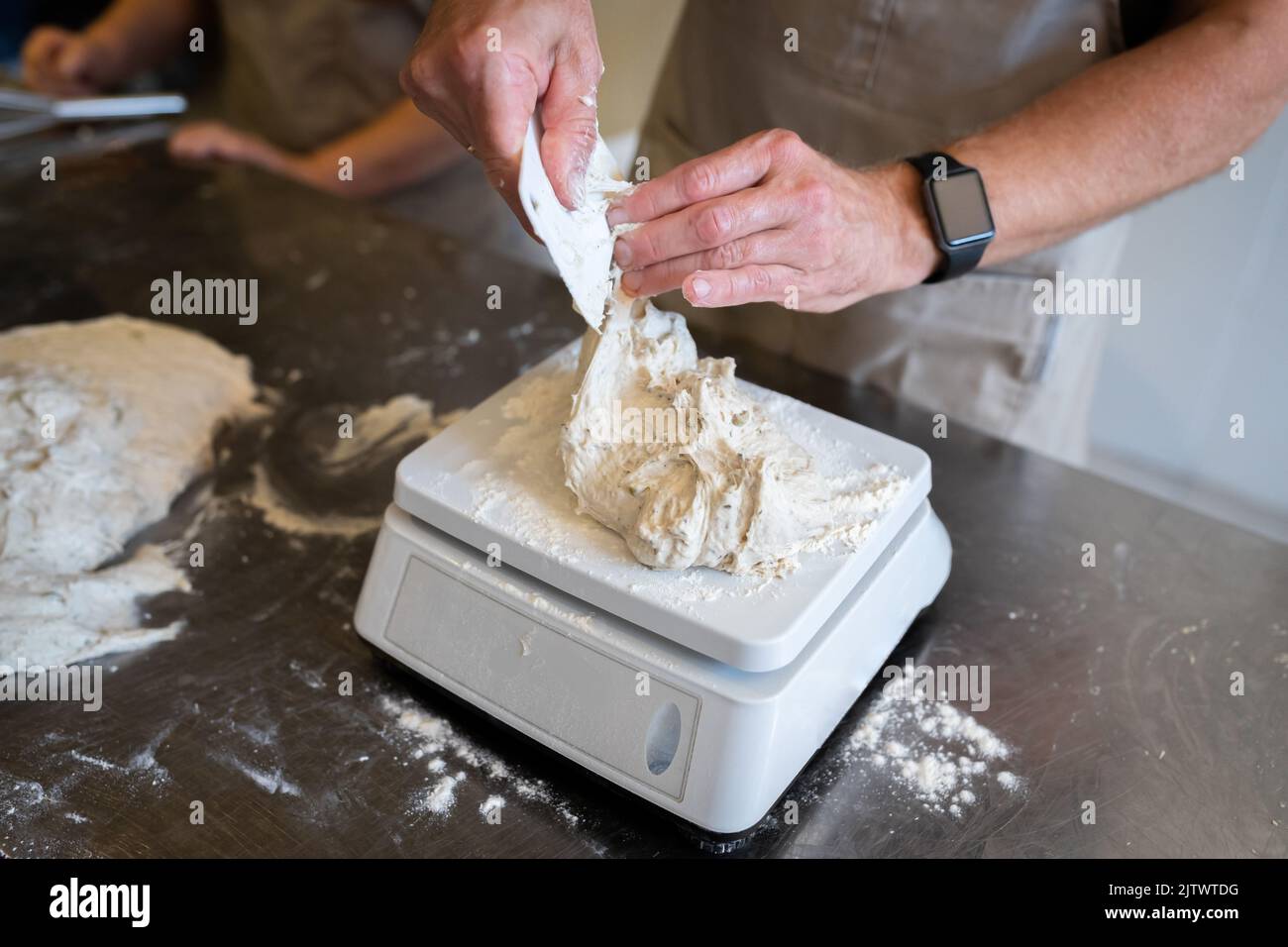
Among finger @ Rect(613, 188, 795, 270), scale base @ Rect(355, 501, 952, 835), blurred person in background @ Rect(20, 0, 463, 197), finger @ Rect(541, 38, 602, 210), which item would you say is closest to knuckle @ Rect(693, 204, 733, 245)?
finger @ Rect(613, 188, 795, 270)

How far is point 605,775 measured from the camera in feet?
3.26

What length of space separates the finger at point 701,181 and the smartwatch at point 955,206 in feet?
0.76

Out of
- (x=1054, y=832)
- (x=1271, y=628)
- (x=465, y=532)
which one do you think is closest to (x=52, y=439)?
(x=465, y=532)

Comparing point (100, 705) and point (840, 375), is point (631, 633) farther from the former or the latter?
point (840, 375)

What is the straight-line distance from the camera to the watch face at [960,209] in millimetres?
1213

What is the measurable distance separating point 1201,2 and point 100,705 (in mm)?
1538

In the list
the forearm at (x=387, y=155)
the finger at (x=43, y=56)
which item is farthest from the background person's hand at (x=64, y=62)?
the forearm at (x=387, y=155)

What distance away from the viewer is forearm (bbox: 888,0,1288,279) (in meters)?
1.24

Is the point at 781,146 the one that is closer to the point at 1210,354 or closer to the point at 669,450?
the point at 669,450

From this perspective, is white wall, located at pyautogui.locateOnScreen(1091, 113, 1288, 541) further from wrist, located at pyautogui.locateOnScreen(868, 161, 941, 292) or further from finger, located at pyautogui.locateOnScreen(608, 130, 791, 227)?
finger, located at pyautogui.locateOnScreen(608, 130, 791, 227)

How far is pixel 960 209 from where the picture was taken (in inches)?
47.8

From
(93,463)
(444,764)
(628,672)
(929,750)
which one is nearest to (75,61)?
(93,463)

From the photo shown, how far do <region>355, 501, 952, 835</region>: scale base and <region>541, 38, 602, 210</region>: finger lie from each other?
0.38m

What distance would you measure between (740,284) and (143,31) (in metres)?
2.17
